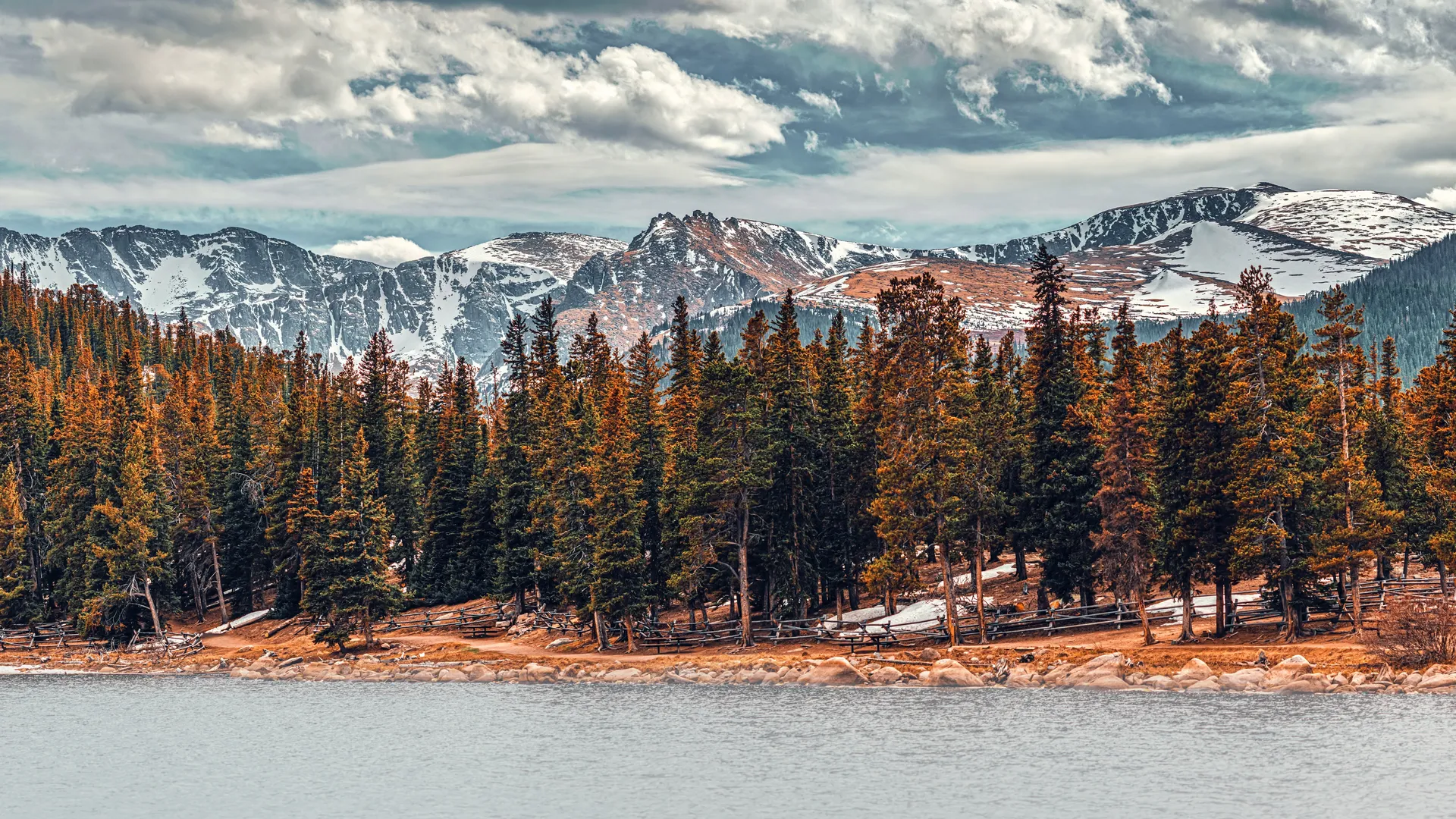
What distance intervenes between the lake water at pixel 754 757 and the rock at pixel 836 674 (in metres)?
1.61

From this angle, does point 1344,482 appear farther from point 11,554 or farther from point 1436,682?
point 11,554

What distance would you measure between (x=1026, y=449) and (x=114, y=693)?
2218 inches

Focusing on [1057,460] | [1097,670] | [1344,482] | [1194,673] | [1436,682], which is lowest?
[1097,670]

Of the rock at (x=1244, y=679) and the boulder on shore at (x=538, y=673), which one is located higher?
the rock at (x=1244, y=679)

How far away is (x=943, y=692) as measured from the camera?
57594mm

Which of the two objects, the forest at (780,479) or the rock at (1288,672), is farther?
the forest at (780,479)

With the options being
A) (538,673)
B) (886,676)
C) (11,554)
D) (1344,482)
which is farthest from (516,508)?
(1344,482)

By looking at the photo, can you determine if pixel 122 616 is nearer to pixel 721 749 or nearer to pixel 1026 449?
pixel 721 749

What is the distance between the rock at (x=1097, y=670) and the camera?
56.6 meters

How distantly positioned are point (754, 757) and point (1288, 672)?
81.2 ft

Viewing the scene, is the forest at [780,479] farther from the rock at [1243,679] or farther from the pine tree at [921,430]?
the rock at [1243,679]

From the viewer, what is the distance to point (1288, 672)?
51844 millimetres

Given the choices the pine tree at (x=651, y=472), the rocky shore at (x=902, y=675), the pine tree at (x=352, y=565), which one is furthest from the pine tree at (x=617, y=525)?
the pine tree at (x=352, y=565)

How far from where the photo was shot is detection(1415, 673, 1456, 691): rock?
4938 centimetres
